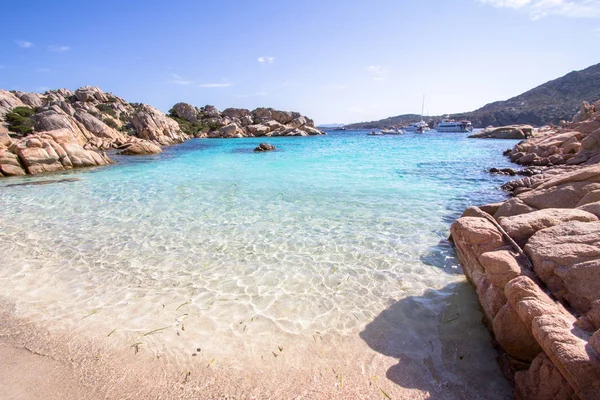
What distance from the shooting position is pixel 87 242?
24.6 feet

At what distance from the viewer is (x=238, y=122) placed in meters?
95.1

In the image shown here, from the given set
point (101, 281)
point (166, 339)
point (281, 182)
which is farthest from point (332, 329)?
point (281, 182)

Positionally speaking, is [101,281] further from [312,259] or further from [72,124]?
[72,124]

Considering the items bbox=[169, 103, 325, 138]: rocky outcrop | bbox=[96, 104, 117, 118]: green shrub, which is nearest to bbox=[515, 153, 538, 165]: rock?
bbox=[169, 103, 325, 138]: rocky outcrop

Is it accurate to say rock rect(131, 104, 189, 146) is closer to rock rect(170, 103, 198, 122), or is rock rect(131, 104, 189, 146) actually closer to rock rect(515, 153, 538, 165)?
rock rect(170, 103, 198, 122)

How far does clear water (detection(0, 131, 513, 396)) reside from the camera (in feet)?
14.7

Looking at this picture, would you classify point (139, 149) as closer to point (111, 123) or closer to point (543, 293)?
point (111, 123)

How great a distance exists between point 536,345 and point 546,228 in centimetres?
178

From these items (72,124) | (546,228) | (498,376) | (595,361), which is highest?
(72,124)

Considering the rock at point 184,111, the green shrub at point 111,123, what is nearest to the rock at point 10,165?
the green shrub at point 111,123

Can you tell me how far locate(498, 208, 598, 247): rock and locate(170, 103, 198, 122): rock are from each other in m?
101

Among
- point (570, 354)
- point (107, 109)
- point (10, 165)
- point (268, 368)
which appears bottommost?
point (268, 368)

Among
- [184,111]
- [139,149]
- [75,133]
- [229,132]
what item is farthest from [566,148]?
[184,111]

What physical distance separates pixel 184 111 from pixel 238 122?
736 inches
